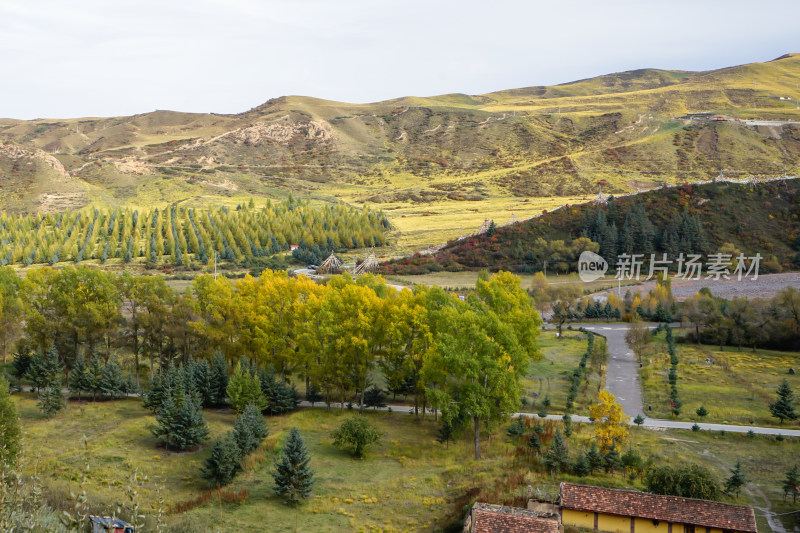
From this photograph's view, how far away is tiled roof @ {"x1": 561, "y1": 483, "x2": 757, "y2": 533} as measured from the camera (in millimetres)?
21578

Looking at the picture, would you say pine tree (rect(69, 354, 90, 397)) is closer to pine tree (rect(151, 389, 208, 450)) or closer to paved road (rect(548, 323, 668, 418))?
pine tree (rect(151, 389, 208, 450))

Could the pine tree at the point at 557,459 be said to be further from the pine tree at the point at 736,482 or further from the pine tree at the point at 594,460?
the pine tree at the point at 736,482

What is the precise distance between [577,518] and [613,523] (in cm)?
129

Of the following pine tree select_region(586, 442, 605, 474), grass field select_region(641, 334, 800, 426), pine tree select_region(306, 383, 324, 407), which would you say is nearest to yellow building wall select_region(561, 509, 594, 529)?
pine tree select_region(586, 442, 605, 474)

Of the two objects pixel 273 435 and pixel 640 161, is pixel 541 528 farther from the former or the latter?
pixel 640 161

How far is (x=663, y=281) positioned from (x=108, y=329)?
2321 inches

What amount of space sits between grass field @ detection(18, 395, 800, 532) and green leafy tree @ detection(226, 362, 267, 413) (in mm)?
1432

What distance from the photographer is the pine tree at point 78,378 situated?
3809 cm

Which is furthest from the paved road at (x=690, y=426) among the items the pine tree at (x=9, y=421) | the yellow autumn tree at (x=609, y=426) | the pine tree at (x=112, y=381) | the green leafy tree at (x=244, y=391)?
the pine tree at (x=9, y=421)

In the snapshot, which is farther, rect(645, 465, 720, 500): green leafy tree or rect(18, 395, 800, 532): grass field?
rect(645, 465, 720, 500): green leafy tree

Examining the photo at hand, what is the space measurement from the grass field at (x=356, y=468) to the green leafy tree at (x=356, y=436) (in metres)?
0.57

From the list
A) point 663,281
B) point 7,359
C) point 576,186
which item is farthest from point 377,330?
point 576,186

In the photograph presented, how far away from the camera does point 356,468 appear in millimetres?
29078

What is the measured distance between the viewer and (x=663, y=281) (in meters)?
71.0
